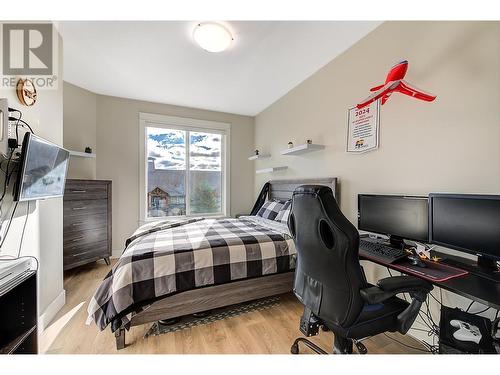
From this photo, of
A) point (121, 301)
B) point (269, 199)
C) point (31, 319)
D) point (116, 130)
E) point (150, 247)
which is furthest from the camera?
point (269, 199)

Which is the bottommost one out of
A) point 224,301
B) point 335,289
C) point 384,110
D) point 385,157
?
point 224,301

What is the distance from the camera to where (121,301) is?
148cm

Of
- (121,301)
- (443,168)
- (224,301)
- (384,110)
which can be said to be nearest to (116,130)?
(121,301)

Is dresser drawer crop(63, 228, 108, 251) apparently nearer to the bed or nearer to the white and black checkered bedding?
the bed

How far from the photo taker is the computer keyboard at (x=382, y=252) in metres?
1.38

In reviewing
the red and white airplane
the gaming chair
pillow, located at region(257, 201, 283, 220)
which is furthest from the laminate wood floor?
the red and white airplane

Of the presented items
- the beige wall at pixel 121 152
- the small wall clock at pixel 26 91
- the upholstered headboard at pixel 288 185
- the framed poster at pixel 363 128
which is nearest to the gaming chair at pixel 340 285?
the framed poster at pixel 363 128

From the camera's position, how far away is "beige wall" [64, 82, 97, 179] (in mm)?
3010

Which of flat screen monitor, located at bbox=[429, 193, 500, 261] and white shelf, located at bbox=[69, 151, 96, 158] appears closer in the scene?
flat screen monitor, located at bbox=[429, 193, 500, 261]

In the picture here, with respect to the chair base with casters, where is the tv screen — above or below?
above

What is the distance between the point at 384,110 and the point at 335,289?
1.66 m

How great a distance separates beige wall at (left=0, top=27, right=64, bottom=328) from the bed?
2.13 ft

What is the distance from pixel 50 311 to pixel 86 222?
1.27 m
